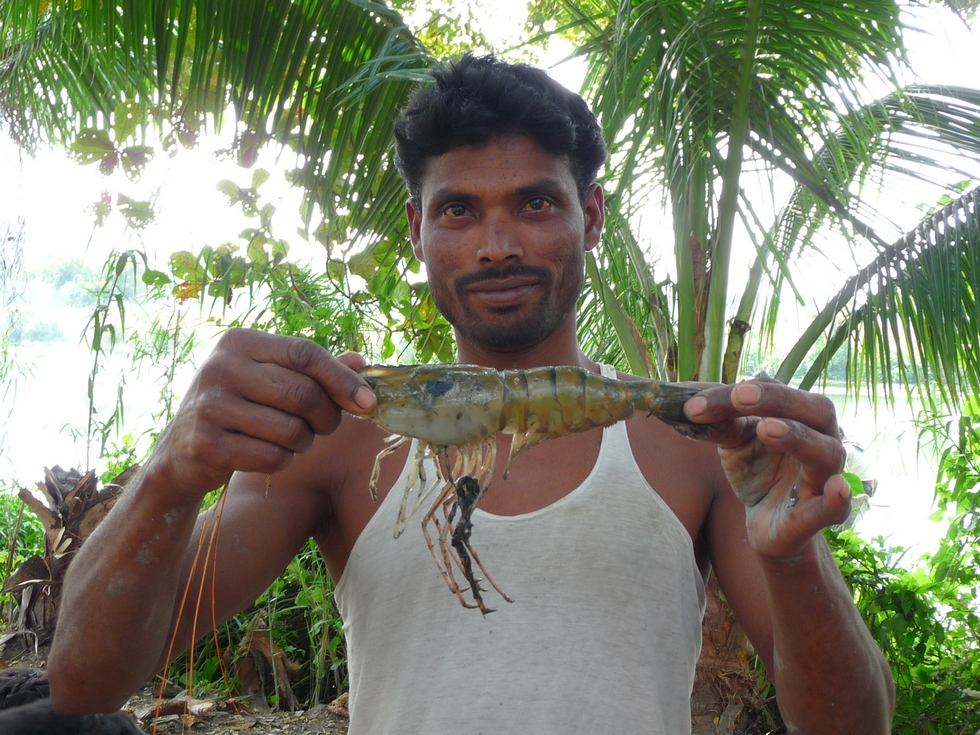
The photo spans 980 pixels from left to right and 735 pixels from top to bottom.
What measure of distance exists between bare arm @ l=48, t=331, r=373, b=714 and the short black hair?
1.00 m

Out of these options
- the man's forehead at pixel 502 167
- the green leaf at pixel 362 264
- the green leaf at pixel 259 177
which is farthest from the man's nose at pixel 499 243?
the green leaf at pixel 259 177

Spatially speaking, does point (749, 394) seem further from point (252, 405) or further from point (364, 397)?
point (252, 405)

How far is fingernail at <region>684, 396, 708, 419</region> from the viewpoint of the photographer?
1.63 metres

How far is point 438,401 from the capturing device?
1844mm

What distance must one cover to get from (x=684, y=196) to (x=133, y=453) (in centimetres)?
415

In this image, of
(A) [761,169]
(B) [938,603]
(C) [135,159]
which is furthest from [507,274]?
(B) [938,603]

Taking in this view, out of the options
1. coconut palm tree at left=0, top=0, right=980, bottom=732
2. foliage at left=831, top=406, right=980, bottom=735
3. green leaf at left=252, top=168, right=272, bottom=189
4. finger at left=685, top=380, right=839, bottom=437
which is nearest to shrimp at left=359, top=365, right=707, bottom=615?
finger at left=685, top=380, right=839, bottom=437

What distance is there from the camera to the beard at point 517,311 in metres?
2.27

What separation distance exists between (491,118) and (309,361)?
1071 mm

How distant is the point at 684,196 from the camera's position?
3.79m

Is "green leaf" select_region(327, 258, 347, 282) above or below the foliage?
above

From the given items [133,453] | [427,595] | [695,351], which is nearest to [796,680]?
[427,595]

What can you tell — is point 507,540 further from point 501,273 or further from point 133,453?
point 133,453

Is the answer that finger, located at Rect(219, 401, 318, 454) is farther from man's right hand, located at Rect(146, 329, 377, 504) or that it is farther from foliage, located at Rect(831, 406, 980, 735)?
foliage, located at Rect(831, 406, 980, 735)
